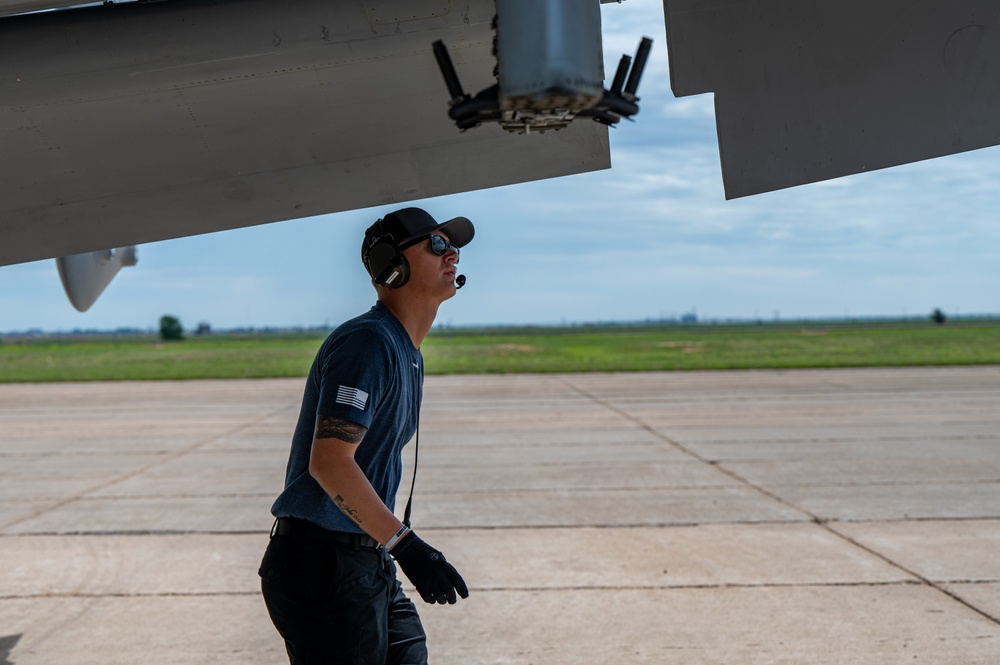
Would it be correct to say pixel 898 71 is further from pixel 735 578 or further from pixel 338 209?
pixel 735 578

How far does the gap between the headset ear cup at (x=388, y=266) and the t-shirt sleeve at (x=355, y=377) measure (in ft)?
0.78

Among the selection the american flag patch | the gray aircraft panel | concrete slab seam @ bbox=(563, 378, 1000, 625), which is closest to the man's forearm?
the american flag patch

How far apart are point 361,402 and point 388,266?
1.52 feet

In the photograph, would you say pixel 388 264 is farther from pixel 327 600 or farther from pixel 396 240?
pixel 327 600

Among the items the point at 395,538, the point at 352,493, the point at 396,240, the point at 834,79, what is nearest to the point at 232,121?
the point at 396,240

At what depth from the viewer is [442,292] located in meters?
2.53

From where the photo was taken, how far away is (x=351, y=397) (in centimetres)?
216

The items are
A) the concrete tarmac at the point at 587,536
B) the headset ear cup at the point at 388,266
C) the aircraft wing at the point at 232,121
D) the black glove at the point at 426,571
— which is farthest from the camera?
the concrete tarmac at the point at 587,536

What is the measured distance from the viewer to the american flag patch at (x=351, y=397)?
216cm

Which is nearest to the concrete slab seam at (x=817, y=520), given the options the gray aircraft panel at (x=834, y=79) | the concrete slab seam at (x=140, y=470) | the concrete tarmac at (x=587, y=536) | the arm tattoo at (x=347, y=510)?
the concrete tarmac at (x=587, y=536)

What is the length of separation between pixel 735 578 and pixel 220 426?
9553 mm

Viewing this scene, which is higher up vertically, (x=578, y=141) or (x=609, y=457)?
(x=578, y=141)

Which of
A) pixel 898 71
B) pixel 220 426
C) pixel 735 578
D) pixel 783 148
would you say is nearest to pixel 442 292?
pixel 783 148

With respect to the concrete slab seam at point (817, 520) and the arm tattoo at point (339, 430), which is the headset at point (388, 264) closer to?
the arm tattoo at point (339, 430)
